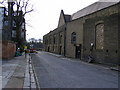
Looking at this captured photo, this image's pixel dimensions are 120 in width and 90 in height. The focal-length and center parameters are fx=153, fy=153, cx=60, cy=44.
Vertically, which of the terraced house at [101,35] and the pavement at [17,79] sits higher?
the terraced house at [101,35]

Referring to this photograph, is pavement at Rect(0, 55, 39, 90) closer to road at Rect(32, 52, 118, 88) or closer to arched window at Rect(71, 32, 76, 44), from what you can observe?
road at Rect(32, 52, 118, 88)

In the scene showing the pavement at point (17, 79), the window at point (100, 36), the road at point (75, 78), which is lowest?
the road at point (75, 78)

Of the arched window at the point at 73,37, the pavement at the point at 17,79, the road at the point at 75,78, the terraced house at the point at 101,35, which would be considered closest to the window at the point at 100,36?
the terraced house at the point at 101,35

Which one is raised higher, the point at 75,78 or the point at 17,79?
the point at 17,79

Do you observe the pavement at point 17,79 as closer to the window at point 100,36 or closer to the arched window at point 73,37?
the window at point 100,36

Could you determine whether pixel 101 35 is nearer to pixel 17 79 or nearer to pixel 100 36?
pixel 100 36

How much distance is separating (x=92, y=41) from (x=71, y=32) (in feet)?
35.4

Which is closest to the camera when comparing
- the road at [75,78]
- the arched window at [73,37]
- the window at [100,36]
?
the road at [75,78]

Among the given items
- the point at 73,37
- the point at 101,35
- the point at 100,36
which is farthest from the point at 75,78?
the point at 73,37

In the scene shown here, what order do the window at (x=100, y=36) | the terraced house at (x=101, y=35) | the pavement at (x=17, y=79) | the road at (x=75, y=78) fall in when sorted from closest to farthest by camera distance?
1. the pavement at (x=17, y=79)
2. the road at (x=75, y=78)
3. the terraced house at (x=101, y=35)
4. the window at (x=100, y=36)

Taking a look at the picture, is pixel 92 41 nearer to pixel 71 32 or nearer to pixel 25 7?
pixel 71 32

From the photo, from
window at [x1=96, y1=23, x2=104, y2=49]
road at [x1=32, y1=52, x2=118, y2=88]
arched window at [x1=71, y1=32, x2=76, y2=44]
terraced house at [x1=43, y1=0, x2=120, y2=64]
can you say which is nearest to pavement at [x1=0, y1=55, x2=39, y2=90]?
road at [x1=32, y1=52, x2=118, y2=88]

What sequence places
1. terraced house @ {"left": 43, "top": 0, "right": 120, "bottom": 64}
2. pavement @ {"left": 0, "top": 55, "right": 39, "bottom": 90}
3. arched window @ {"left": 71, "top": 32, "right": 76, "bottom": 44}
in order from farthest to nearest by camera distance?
1. arched window @ {"left": 71, "top": 32, "right": 76, "bottom": 44}
2. terraced house @ {"left": 43, "top": 0, "right": 120, "bottom": 64}
3. pavement @ {"left": 0, "top": 55, "right": 39, "bottom": 90}

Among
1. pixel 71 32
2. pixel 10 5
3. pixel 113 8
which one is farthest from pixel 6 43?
pixel 71 32
